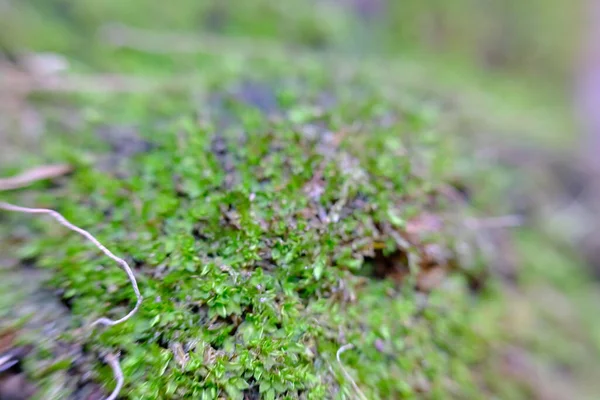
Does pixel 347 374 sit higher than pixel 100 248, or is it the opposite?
pixel 100 248

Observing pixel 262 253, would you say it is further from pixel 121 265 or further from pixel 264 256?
pixel 121 265

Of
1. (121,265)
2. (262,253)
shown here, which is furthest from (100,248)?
(262,253)

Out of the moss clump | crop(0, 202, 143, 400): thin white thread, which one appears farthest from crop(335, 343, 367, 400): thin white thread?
crop(0, 202, 143, 400): thin white thread

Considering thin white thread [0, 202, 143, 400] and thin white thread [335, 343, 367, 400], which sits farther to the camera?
thin white thread [335, 343, 367, 400]

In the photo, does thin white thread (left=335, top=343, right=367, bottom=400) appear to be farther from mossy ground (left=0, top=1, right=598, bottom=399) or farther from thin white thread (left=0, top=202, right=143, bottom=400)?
thin white thread (left=0, top=202, right=143, bottom=400)

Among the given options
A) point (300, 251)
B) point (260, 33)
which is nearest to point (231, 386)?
point (300, 251)

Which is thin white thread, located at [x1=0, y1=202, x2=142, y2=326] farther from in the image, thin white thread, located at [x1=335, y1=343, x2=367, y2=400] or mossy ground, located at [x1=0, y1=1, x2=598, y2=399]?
thin white thread, located at [x1=335, y1=343, x2=367, y2=400]

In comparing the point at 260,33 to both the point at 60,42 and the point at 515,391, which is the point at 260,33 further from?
the point at 515,391

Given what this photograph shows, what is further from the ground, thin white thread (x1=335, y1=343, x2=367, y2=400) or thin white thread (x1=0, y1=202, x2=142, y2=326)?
thin white thread (x1=0, y1=202, x2=142, y2=326)
